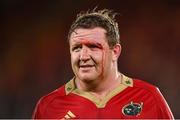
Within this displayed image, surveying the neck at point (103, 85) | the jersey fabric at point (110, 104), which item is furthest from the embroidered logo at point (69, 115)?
the neck at point (103, 85)

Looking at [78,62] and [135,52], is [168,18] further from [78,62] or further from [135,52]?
[78,62]

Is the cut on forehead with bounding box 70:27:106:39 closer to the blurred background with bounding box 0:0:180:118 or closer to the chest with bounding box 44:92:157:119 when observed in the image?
the chest with bounding box 44:92:157:119

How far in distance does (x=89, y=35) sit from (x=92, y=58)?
12cm

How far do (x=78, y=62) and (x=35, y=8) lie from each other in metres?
3.29

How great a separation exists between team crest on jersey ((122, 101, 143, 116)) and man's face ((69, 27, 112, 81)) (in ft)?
0.67

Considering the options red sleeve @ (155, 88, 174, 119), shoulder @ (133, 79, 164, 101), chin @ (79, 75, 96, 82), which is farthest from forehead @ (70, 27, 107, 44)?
red sleeve @ (155, 88, 174, 119)

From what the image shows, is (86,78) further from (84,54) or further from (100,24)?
(100,24)

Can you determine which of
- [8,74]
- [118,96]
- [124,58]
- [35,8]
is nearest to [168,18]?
[124,58]

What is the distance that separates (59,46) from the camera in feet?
18.6

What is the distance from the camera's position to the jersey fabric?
2.61m

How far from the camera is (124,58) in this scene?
5457 mm

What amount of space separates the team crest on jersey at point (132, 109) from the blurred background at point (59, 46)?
8.67 ft

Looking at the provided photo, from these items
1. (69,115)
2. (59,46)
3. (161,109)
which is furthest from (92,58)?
(59,46)

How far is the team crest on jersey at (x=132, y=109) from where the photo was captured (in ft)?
8.57
